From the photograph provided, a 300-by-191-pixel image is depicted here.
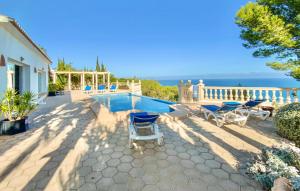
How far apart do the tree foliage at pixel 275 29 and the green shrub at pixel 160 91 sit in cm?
856

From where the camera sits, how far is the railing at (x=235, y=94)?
319 inches

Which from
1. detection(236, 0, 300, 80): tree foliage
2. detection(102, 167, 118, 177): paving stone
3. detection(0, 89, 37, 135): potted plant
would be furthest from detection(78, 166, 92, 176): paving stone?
detection(236, 0, 300, 80): tree foliage

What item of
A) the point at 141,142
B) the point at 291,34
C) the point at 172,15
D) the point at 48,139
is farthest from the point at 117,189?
the point at 172,15

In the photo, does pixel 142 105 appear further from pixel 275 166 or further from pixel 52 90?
pixel 275 166

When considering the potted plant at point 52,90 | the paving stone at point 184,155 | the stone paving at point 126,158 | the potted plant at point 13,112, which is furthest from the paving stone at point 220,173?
the potted plant at point 52,90

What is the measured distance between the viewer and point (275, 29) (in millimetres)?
6855

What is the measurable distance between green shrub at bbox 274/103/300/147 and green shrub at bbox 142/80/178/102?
34.8ft

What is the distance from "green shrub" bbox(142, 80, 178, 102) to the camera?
58.6 feet

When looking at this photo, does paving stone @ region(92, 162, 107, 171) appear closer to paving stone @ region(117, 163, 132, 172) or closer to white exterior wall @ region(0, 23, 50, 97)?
paving stone @ region(117, 163, 132, 172)

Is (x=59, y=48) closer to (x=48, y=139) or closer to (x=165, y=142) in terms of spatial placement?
(x=48, y=139)

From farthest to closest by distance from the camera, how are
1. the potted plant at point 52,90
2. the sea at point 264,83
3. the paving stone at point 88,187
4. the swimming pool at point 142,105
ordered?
the potted plant at point 52,90 < the swimming pool at point 142,105 < the sea at point 264,83 < the paving stone at point 88,187

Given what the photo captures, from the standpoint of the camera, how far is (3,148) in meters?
3.98

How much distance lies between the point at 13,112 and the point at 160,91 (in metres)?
17.1

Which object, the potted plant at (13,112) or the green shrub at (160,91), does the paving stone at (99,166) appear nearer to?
the potted plant at (13,112)
